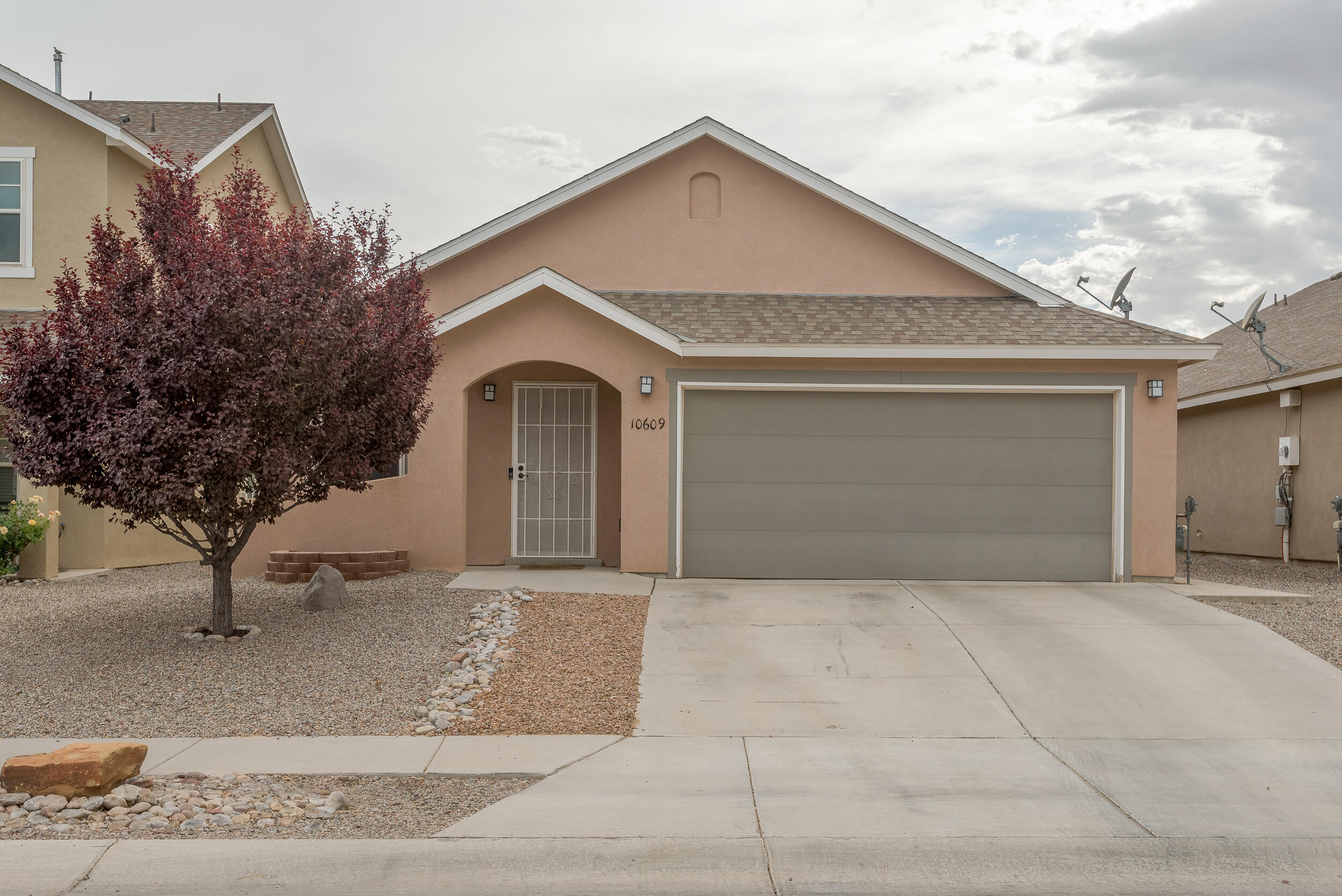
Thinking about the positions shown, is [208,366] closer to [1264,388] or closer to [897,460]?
[897,460]

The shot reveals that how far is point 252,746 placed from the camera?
626 centimetres

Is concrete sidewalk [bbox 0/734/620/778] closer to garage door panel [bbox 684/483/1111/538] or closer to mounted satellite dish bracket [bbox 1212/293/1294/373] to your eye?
garage door panel [bbox 684/483/1111/538]

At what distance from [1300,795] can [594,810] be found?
160 inches

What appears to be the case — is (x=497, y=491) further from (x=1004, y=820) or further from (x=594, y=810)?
(x=1004, y=820)

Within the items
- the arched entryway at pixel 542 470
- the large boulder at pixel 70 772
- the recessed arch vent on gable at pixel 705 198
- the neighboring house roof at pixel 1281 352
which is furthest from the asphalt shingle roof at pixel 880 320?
the large boulder at pixel 70 772

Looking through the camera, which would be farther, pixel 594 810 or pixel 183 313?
pixel 183 313

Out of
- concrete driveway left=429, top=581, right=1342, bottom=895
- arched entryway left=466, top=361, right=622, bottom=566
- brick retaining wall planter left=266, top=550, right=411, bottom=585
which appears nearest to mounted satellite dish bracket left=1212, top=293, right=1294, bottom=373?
concrete driveway left=429, top=581, right=1342, bottom=895

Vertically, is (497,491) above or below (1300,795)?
above

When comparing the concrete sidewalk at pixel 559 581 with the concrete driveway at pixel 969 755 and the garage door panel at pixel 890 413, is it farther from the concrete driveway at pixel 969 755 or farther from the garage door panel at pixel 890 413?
the garage door panel at pixel 890 413

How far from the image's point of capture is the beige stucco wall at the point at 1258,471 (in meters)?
14.0

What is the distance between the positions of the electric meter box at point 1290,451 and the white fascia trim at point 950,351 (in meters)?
4.49

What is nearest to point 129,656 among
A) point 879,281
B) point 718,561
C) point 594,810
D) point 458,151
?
point 594,810

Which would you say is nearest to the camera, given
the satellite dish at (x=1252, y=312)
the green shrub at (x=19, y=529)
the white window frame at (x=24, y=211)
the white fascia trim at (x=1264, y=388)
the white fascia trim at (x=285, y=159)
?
the green shrub at (x=19, y=529)

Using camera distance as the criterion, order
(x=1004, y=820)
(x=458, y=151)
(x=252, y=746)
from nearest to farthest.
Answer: (x=1004, y=820) → (x=252, y=746) → (x=458, y=151)
